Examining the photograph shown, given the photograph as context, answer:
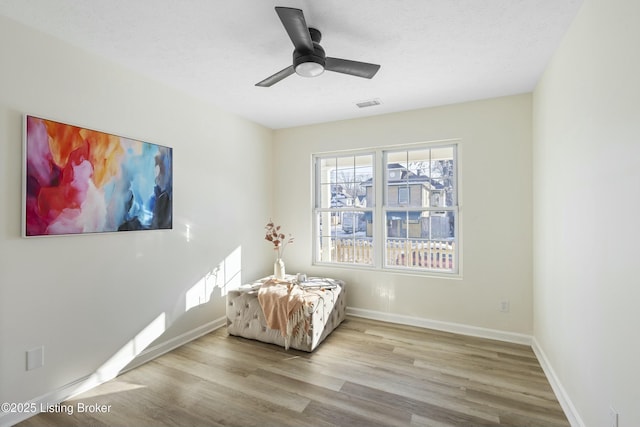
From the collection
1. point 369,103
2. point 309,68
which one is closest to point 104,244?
point 309,68

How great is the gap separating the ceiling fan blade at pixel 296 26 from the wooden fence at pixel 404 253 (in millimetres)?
2716

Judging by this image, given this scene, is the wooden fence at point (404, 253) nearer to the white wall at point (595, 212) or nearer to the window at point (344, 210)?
the window at point (344, 210)

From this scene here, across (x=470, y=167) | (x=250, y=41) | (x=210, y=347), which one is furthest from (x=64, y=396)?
(x=470, y=167)

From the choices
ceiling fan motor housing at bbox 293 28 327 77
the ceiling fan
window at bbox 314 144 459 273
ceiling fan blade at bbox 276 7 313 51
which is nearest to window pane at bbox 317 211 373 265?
window at bbox 314 144 459 273

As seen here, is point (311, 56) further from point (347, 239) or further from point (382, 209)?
point (347, 239)

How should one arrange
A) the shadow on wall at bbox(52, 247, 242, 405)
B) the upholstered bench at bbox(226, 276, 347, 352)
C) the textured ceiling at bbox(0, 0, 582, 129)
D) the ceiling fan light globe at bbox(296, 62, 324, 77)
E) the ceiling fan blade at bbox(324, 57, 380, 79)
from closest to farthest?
the textured ceiling at bbox(0, 0, 582, 129) → the ceiling fan light globe at bbox(296, 62, 324, 77) → the ceiling fan blade at bbox(324, 57, 380, 79) → the shadow on wall at bbox(52, 247, 242, 405) → the upholstered bench at bbox(226, 276, 347, 352)

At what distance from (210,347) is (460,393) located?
236 centimetres

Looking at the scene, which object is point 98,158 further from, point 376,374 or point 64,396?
point 376,374

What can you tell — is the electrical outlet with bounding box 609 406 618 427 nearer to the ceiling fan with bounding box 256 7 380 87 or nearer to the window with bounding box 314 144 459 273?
the window with bounding box 314 144 459 273

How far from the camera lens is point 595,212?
1.69m

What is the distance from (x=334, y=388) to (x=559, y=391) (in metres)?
1.67

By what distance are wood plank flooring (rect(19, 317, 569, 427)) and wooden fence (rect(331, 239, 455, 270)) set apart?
0.91 m

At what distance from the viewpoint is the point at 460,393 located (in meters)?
2.32

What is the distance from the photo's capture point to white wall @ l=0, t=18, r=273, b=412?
1993mm
